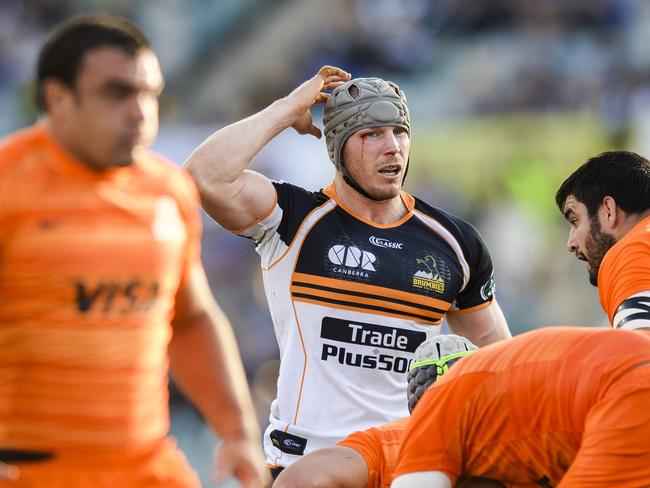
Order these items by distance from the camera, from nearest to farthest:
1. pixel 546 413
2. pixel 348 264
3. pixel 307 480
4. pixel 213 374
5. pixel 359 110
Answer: pixel 213 374 → pixel 546 413 → pixel 307 480 → pixel 348 264 → pixel 359 110

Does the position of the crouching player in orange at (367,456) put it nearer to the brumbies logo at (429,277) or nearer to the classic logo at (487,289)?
the brumbies logo at (429,277)

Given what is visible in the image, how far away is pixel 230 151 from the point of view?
538cm

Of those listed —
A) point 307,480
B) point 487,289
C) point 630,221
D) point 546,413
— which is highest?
point 630,221

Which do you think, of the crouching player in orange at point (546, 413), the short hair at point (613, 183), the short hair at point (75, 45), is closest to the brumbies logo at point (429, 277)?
the short hair at point (613, 183)

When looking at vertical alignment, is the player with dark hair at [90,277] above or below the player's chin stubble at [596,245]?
below

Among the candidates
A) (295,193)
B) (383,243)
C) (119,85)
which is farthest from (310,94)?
(119,85)

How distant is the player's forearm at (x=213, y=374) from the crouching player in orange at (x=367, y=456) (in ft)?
2.88

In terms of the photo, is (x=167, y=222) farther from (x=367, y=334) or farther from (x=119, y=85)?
(x=367, y=334)

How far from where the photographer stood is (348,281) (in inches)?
210

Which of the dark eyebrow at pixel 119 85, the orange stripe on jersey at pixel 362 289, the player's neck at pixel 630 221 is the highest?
the player's neck at pixel 630 221

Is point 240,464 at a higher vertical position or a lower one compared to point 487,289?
lower

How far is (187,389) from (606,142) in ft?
33.9

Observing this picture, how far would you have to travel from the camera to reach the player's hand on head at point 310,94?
5.65m

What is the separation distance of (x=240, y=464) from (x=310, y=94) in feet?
8.86
